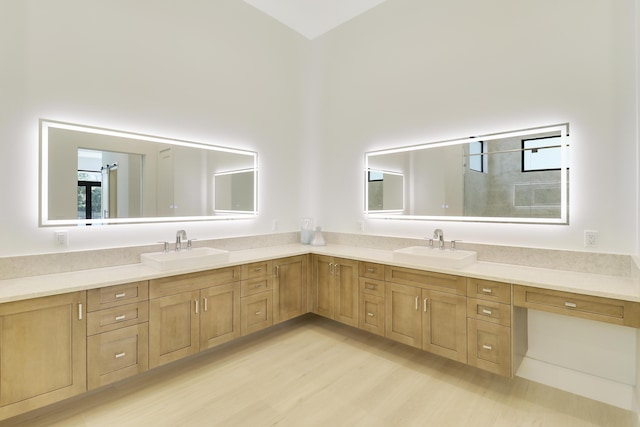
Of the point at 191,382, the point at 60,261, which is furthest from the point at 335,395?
the point at 60,261

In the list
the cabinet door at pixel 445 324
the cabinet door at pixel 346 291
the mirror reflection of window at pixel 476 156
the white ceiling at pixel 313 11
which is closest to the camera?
the cabinet door at pixel 445 324

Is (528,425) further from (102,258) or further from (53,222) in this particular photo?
(53,222)

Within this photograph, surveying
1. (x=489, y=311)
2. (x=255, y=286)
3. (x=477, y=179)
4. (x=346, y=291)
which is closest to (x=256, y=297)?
(x=255, y=286)

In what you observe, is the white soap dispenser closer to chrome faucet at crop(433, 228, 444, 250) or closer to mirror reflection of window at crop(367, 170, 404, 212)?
mirror reflection of window at crop(367, 170, 404, 212)

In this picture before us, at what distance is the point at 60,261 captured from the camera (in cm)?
225

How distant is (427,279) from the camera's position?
8.36ft

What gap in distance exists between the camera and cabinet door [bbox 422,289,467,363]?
2.36 meters

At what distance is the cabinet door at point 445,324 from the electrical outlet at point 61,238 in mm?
2741

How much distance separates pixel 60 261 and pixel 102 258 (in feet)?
0.83

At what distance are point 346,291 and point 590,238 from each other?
1977mm

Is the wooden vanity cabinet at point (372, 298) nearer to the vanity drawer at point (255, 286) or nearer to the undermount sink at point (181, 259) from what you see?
the vanity drawer at point (255, 286)

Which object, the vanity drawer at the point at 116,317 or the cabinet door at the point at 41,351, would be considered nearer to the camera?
the cabinet door at the point at 41,351

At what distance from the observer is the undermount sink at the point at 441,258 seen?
96.1 inches

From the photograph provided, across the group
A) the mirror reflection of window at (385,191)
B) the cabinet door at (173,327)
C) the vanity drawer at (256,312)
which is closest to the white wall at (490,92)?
the mirror reflection of window at (385,191)
